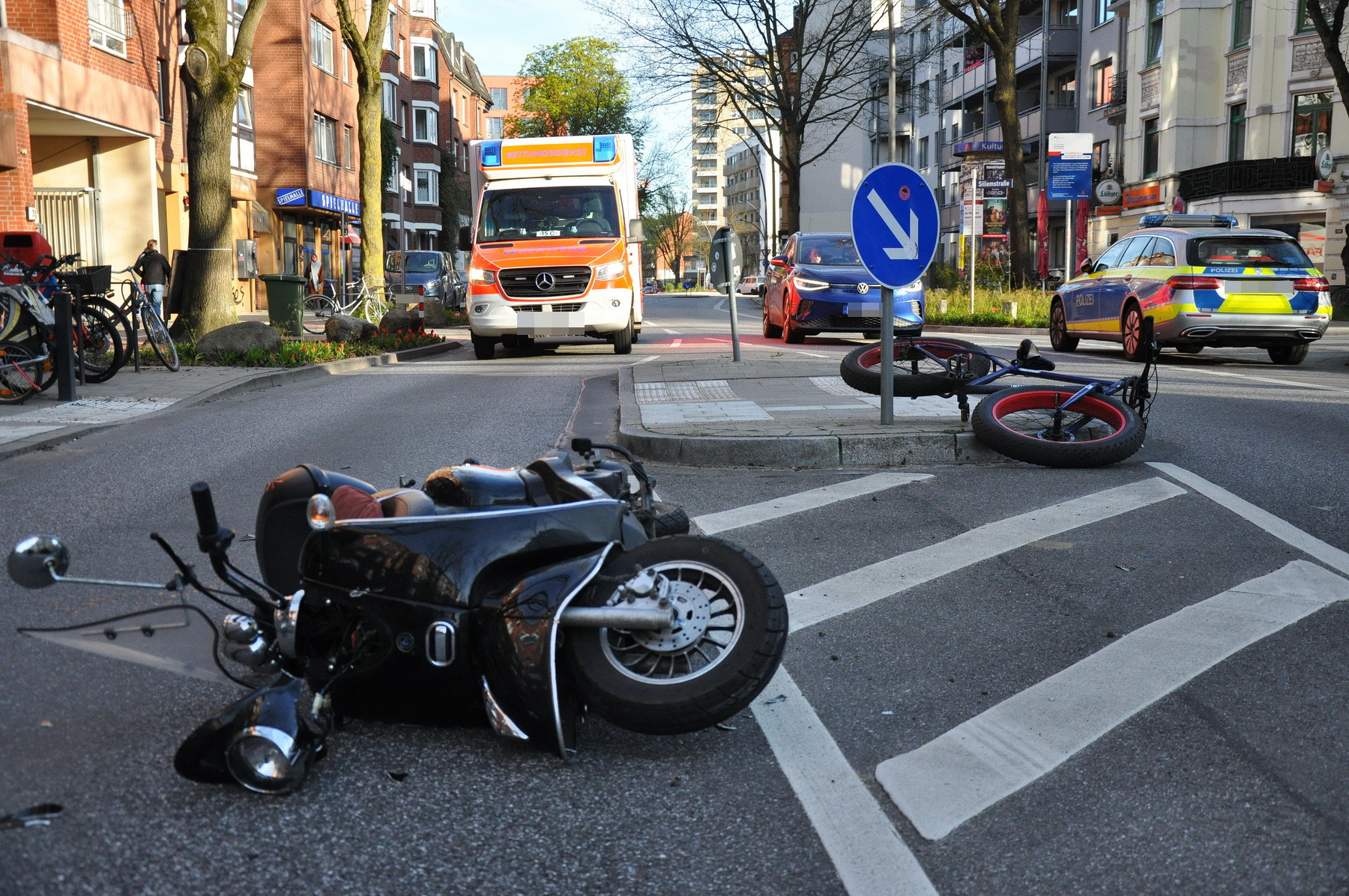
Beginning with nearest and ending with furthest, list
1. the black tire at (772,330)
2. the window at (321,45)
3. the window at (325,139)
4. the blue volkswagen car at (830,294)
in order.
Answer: the blue volkswagen car at (830,294) → the black tire at (772,330) → the window at (321,45) → the window at (325,139)

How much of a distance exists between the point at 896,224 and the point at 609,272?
10459mm

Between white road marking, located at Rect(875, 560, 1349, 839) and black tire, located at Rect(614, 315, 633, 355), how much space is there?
1410 cm

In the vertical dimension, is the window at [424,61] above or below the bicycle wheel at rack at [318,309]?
above

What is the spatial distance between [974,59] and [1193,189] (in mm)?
27679

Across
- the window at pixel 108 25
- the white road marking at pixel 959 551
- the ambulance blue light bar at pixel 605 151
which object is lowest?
the white road marking at pixel 959 551

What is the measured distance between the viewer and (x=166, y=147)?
1260 inches

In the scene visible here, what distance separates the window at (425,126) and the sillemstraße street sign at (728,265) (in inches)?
2147

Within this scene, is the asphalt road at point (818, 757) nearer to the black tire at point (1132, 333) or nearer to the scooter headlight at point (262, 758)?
the scooter headlight at point (262, 758)

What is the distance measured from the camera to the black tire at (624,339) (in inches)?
734

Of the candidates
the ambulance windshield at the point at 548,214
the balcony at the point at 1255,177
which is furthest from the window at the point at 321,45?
the balcony at the point at 1255,177

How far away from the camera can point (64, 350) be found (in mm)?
11852

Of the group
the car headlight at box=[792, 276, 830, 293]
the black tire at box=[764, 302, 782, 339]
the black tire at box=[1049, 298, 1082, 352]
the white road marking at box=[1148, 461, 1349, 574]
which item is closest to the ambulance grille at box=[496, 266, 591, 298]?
the car headlight at box=[792, 276, 830, 293]

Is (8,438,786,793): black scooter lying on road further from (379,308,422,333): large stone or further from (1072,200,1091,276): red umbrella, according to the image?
(1072,200,1091,276): red umbrella

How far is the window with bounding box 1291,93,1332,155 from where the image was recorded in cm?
3675
